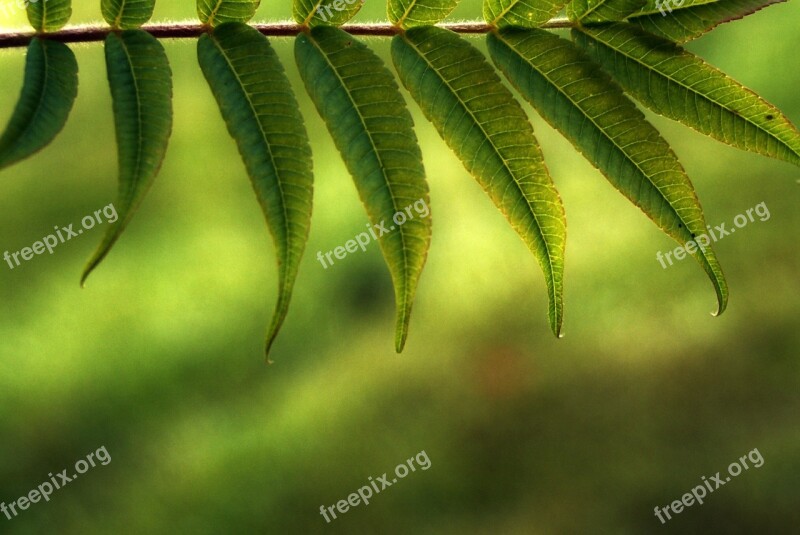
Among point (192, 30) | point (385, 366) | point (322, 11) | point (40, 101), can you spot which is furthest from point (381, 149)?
point (385, 366)

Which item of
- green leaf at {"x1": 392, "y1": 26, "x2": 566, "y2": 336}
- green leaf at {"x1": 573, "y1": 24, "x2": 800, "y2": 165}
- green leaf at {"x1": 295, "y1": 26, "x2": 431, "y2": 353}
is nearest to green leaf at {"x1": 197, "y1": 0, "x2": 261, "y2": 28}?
green leaf at {"x1": 295, "y1": 26, "x2": 431, "y2": 353}

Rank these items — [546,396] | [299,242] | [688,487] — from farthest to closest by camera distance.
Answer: [546,396], [688,487], [299,242]

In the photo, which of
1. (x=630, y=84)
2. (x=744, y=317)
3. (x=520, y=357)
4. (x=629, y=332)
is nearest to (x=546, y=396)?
A: (x=520, y=357)

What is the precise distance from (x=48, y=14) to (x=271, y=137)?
0.42 metres

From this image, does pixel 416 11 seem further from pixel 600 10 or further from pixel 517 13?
pixel 600 10

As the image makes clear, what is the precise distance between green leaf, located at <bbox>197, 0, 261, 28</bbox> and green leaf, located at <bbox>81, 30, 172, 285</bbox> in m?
0.10

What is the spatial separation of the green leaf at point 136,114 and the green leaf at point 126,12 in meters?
0.02

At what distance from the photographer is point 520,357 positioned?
5.11 meters

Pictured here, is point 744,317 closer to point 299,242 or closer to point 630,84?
point 630,84

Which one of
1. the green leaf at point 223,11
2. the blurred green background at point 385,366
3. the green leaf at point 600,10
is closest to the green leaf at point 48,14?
the green leaf at point 223,11

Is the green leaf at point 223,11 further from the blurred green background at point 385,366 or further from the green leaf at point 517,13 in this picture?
the blurred green background at point 385,366

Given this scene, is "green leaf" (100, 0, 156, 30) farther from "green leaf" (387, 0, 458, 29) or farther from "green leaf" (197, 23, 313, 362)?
"green leaf" (387, 0, 458, 29)

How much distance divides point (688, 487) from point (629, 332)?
1000 mm

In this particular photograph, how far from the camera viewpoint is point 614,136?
1294 mm
